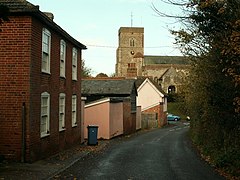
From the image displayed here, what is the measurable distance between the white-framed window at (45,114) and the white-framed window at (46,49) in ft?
3.63

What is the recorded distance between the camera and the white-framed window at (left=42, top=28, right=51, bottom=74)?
59.1 feet

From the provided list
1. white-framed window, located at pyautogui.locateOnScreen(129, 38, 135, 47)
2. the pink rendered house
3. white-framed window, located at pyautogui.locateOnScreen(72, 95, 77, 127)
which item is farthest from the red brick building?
white-framed window, located at pyautogui.locateOnScreen(129, 38, 135, 47)

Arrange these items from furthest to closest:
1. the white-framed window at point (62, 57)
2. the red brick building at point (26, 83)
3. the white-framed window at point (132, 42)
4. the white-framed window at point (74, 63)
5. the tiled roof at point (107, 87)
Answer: the white-framed window at point (132, 42), the tiled roof at point (107, 87), the white-framed window at point (74, 63), the white-framed window at point (62, 57), the red brick building at point (26, 83)

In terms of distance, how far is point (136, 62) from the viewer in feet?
381

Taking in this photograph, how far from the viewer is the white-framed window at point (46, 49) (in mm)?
18011

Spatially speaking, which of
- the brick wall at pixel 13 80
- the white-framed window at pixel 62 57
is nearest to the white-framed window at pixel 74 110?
the white-framed window at pixel 62 57

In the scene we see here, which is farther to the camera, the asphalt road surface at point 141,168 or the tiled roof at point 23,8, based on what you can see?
the tiled roof at point 23,8

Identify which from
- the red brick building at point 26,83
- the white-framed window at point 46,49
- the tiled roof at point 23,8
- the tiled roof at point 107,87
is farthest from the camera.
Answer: the tiled roof at point 107,87

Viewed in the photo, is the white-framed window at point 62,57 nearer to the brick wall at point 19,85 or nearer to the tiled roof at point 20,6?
the brick wall at point 19,85

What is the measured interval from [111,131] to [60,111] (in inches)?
520

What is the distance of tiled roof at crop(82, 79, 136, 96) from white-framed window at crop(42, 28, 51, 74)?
73.2 ft

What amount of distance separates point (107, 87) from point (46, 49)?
24770 mm

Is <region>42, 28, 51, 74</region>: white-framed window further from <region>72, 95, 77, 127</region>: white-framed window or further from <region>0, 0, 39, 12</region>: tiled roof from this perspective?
<region>72, 95, 77, 127</region>: white-framed window

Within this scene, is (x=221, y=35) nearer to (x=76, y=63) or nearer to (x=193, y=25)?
(x=193, y=25)
